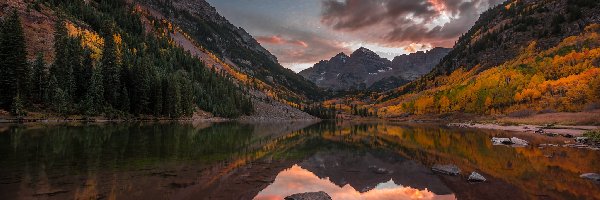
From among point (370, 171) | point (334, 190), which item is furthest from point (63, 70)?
point (334, 190)

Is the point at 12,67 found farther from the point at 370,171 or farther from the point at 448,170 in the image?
the point at 448,170

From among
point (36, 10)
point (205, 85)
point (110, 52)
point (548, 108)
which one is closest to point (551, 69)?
point (548, 108)

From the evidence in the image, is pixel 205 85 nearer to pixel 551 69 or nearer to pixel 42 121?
pixel 42 121

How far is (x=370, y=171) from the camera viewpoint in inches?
1077

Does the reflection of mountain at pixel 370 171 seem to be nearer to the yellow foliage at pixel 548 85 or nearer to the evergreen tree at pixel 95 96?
the evergreen tree at pixel 95 96

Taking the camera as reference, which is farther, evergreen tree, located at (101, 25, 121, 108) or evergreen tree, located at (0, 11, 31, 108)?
evergreen tree, located at (101, 25, 121, 108)

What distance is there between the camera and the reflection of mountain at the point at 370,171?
2209cm

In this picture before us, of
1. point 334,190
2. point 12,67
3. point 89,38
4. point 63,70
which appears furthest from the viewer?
point 89,38

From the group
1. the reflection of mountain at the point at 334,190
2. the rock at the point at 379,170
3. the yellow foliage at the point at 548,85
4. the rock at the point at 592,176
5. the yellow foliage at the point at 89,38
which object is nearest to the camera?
the reflection of mountain at the point at 334,190

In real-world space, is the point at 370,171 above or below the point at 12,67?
below

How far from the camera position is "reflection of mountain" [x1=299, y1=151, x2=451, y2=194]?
72.5 feet

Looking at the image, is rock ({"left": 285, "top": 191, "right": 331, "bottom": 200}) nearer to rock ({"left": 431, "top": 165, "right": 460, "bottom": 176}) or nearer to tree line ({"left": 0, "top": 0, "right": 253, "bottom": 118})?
rock ({"left": 431, "top": 165, "right": 460, "bottom": 176})

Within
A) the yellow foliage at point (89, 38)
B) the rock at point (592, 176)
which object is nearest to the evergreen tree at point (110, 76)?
the yellow foliage at point (89, 38)

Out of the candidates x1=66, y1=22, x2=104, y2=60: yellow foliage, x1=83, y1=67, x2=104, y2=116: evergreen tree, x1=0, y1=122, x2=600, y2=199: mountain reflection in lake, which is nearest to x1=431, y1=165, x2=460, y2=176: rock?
x1=0, y1=122, x2=600, y2=199: mountain reflection in lake
